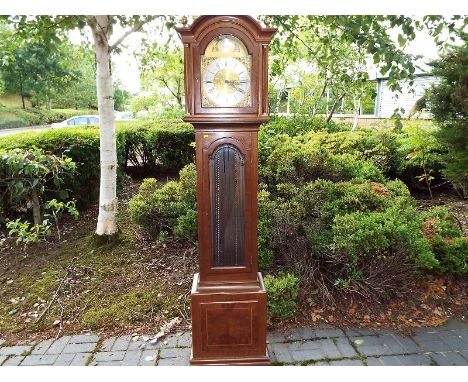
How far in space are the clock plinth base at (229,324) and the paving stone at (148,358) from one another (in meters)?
0.30

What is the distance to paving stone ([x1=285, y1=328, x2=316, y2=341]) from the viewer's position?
9.09 ft

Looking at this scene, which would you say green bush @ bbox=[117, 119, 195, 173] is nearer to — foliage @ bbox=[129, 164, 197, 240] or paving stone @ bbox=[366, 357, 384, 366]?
foliage @ bbox=[129, 164, 197, 240]

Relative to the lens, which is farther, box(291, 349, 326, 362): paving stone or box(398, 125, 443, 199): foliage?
box(398, 125, 443, 199): foliage

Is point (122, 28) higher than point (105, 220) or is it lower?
higher

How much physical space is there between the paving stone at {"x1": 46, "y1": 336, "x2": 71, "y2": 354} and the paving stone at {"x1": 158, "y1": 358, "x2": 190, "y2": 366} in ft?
2.56

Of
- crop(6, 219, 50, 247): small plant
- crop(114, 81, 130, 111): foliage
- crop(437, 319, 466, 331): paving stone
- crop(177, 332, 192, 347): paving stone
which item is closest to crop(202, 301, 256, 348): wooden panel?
crop(177, 332, 192, 347): paving stone

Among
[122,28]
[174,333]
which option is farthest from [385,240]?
[122,28]

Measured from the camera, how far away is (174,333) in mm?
2842

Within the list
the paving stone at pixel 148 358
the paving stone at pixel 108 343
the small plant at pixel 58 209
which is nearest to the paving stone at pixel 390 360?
the paving stone at pixel 148 358

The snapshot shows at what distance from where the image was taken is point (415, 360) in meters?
2.52

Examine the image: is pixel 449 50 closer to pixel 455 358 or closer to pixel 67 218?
pixel 455 358

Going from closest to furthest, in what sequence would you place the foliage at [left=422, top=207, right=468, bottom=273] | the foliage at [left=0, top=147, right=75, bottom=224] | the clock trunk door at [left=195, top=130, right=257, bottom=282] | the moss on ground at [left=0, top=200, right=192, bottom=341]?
the clock trunk door at [left=195, top=130, right=257, bottom=282] < the moss on ground at [left=0, top=200, right=192, bottom=341] < the foliage at [left=422, top=207, right=468, bottom=273] < the foliage at [left=0, top=147, right=75, bottom=224]

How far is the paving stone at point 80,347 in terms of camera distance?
2.66 meters

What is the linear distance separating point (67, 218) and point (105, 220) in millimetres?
1183
